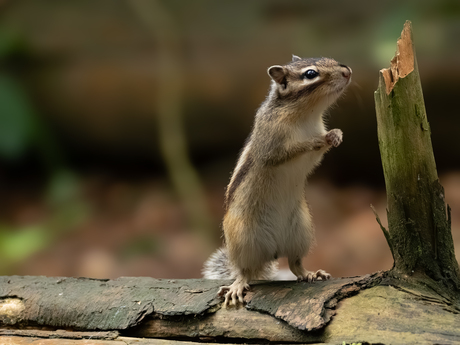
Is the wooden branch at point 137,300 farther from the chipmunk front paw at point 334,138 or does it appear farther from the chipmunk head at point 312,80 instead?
the chipmunk head at point 312,80

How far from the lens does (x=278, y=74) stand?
252 cm

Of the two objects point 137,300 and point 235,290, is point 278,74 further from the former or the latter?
point 137,300

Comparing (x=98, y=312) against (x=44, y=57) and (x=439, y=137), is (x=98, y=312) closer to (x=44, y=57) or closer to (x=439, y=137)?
(x=439, y=137)

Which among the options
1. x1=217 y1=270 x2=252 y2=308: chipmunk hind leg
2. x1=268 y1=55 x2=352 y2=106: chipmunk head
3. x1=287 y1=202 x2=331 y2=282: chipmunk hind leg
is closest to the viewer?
x1=217 y1=270 x2=252 y2=308: chipmunk hind leg

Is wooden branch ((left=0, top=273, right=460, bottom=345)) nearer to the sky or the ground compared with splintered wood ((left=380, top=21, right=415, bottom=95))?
nearer to the ground

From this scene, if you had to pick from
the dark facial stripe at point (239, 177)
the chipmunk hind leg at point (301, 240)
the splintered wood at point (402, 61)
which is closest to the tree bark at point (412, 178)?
the splintered wood at point (402, 61)

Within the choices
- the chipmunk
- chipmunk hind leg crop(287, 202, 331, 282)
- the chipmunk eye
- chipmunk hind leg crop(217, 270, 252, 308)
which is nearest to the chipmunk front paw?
the chipmunk

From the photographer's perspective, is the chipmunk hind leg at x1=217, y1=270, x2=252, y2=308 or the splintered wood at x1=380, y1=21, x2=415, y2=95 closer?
the splintered wood at x1=380, y1=21, x2=415, y2=95

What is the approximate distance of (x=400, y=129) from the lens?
209 centimetres

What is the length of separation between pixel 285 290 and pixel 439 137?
10.1 feet

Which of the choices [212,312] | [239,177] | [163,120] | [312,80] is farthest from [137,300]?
[163,120]

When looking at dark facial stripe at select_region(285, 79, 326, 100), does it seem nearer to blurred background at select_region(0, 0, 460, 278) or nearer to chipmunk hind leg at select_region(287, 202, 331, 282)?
chipmunk hind leg at select_region(287, 202, 331, 282)

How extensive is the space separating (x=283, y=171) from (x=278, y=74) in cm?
51

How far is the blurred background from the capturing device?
4.68 m
